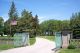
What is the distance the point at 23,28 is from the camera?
7656cm

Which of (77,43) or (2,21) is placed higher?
(2,21)

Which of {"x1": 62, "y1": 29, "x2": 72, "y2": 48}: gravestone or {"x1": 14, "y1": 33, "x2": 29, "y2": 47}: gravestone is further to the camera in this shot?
{"x1": 14, "y1": 33, "x2": 29, "y2": 47}: gravestone

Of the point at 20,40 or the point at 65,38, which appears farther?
the point at 20,40

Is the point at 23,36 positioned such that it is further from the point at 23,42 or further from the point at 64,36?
the point at 64,36

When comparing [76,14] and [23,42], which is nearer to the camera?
[23,42]

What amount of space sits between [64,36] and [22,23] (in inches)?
2061

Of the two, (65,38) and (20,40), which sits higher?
(65,38)

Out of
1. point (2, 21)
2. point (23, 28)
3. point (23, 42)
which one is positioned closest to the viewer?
point (23, 42)

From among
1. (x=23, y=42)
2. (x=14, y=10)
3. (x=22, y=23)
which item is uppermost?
(x=14, y=10)

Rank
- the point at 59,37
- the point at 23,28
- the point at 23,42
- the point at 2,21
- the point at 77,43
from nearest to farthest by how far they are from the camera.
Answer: the point at 77,43
the point at 59,37
the point at 23,42
the point at 23,28
the point at 2,21

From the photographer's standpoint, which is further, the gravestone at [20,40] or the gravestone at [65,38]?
the gravestone at [20,40]

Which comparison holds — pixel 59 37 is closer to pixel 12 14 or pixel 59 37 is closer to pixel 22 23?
pixel 22 23

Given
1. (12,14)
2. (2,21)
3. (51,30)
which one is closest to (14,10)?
(12,14)

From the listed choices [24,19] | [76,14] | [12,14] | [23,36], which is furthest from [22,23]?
[23,36]
